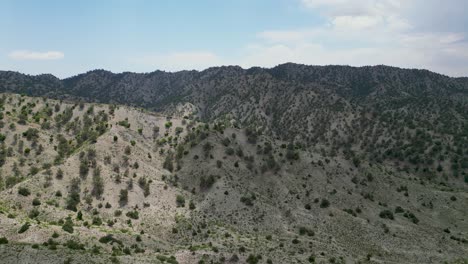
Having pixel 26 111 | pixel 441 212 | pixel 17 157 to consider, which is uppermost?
pixel 26 111

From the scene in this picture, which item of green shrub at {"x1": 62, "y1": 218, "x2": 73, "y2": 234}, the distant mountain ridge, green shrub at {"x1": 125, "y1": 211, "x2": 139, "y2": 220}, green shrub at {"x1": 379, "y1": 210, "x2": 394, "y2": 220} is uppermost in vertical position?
Answer: the distant mountain ridge

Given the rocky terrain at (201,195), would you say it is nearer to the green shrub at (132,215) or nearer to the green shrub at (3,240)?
the green shrub at (3,240)

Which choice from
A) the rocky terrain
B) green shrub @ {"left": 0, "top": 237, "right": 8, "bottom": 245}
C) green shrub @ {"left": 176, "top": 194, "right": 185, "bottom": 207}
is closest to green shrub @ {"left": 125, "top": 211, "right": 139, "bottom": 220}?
the rocky terrain

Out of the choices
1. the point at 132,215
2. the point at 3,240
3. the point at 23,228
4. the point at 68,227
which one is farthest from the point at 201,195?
the point at 3,240

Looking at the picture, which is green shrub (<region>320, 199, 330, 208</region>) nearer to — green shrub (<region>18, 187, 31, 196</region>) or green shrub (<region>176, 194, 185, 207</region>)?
green shrub (<region>176, 194, 185, 207</region>)

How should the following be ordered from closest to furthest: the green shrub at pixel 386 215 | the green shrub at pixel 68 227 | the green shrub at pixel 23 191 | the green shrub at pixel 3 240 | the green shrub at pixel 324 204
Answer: the green shrub at pixel 3 240, the green shrub at pixel 68 227, the green shrub at pixel 23 191, the green shrub at pixel 324 204, the green shrub at pixel 386 215

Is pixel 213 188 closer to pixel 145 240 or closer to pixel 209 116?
pixel 145 240

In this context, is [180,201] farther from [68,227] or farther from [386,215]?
[386,215]

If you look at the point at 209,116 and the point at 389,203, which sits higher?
the point at 209,116

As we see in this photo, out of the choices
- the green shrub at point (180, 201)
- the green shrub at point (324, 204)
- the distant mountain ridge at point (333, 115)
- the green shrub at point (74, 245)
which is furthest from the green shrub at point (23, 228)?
the distant mountain ridge at point (333, 115)

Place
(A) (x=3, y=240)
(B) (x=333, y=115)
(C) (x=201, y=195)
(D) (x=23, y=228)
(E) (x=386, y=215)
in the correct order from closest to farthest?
(A) (x=3, y=240) < (D) (x=23, y=228) < (C) (x=201, y=195) < (E) (x=386, y=215) < (B) (x=333, y=115)

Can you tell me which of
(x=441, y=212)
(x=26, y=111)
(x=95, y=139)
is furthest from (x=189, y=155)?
(x=441, y=212)
